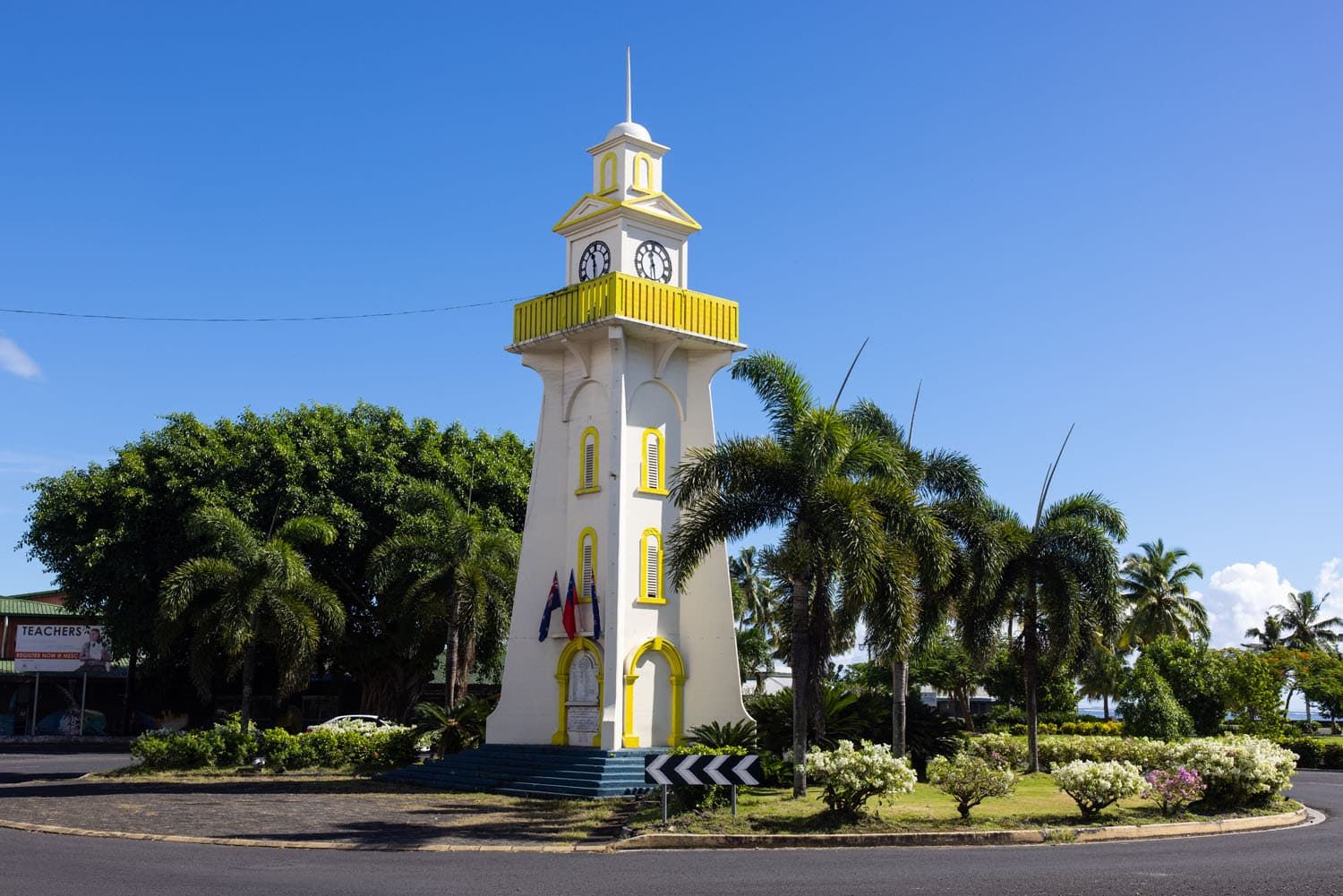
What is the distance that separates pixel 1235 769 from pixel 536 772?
13578 millimetres

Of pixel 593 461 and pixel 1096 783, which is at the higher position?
pixel 593 461

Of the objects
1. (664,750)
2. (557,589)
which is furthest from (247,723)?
(664,750)

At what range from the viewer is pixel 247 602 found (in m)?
32.7

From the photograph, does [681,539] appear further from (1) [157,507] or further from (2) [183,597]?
(1) [157,507]

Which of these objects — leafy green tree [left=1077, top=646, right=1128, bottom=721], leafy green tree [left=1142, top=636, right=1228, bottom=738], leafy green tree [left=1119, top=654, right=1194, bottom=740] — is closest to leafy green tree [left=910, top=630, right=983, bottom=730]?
leafy green tree [left=1077, top=646, right=1128, bottom=721]

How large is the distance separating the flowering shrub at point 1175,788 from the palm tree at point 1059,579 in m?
10.1

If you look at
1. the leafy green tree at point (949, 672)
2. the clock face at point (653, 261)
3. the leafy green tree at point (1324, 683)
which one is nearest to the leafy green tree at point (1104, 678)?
the leafy green tree at point (949, 672)

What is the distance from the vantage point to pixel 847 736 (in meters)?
27.1

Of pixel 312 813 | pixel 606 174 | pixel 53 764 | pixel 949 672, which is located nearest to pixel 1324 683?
pixel 949 672

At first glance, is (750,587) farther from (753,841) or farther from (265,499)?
(753,841)

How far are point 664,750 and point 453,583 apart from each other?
10.0 meters

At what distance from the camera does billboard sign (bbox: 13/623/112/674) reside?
5153cm

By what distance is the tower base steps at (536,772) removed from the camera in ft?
82.7

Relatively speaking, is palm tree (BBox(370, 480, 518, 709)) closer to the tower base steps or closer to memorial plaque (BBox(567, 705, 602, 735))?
the tower base steps
